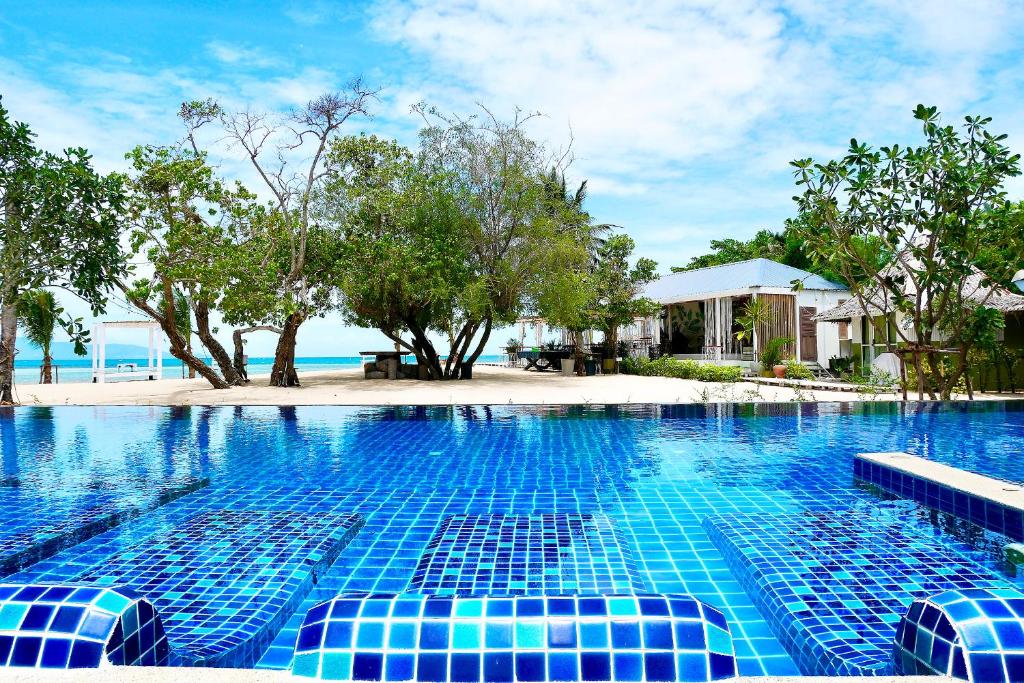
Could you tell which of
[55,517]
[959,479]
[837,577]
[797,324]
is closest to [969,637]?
[837,577]

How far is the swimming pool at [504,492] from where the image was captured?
3555mm

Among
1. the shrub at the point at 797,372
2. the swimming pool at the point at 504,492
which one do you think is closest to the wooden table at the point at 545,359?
the shrub at the point at 797,372

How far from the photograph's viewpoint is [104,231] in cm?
1125

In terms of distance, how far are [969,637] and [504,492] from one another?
12.3 feet

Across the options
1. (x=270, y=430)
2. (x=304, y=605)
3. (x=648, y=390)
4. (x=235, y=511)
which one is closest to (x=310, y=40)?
(x=270, y=430)

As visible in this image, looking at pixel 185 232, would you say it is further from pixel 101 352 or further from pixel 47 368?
pixel 47 368

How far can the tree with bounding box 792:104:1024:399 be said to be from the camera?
10.1 m

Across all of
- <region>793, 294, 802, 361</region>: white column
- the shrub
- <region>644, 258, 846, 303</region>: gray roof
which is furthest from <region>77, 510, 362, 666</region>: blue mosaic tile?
<region>793, 294, 802, 361</region>: white column

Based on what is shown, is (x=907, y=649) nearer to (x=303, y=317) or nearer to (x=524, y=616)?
(x=524, y=616)

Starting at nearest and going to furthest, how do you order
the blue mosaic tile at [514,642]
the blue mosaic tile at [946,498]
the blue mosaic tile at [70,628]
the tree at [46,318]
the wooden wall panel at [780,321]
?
the blue mosaic tile at [514,642], the blue mosaic tile at [70,628], the blue mosaic tile at [946,498], the tree at [46,318], the wooden wall panel at [780,321]

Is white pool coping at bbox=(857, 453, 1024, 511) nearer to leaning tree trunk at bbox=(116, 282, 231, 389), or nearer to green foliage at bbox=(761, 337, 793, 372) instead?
leaning tree trunk at bbox=(116, 282, 231, 389)

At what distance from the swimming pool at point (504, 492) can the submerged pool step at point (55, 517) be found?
2 centimetres

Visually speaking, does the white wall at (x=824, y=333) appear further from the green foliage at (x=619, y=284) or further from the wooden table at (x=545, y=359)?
the wooden table at (x=545, y=359)

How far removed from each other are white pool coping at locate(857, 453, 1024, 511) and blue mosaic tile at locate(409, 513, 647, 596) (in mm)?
2219
